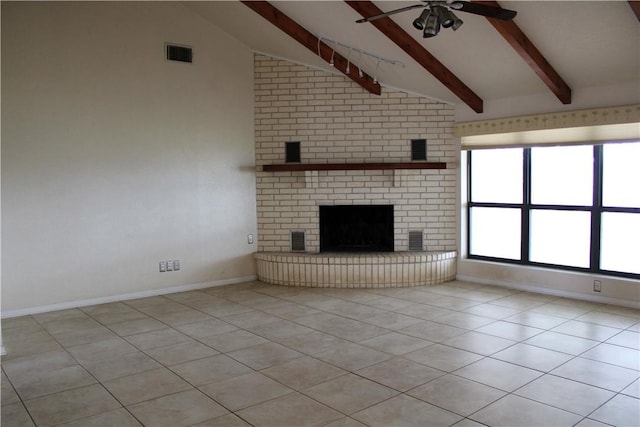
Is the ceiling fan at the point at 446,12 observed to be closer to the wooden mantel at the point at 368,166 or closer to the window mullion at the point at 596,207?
the window mullion at the point at 596,207

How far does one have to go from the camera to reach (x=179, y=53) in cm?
628

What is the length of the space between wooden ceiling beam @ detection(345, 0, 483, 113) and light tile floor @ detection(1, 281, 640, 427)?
8.11 feet

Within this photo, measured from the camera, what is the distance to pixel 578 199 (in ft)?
19.2

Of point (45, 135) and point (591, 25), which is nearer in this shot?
point (591, 25)

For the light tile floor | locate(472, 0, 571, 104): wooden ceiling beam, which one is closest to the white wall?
the light tile floor

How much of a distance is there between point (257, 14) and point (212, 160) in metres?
Result: 1.90

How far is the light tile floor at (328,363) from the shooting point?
3.07m

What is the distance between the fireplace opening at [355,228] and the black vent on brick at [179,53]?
2594 millimetres

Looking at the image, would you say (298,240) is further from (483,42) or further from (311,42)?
(483,42)

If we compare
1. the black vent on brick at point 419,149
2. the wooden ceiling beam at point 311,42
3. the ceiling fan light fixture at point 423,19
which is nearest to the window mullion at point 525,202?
the black vent on brick at point 419,149

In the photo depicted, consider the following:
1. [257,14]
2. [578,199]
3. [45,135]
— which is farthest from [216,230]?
[578,199]

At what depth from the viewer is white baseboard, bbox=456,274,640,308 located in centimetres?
534

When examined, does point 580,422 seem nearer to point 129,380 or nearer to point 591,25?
point 129,380

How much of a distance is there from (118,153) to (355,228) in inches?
125
